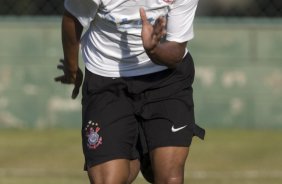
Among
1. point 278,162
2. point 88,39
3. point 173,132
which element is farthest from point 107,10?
point 278,162

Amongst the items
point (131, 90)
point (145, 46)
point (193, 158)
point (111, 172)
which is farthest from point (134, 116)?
point (193, 158)

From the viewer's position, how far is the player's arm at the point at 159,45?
567 cm

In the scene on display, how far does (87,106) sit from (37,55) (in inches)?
253

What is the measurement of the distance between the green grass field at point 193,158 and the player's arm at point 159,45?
3.19 m

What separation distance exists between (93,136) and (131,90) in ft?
1.12

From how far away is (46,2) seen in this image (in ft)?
43.0

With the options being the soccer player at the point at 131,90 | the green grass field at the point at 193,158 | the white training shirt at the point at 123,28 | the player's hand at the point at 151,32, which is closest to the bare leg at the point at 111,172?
the soccer player at the point at 131,90

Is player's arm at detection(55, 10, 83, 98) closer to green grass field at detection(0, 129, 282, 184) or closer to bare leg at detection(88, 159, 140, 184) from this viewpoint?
bare leg at detection(88, 159, 140, 184)

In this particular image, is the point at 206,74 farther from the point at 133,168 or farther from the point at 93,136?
the point at 93,136

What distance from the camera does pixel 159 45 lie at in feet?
19.1

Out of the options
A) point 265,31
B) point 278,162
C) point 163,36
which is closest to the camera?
point 163,36

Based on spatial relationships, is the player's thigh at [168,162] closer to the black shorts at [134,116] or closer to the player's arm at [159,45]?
the black shorts at [134,116]

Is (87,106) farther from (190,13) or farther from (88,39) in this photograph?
(190,13)

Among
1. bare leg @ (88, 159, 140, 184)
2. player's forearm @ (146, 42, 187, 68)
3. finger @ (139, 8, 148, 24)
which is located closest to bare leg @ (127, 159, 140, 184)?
bare leg @ (88, 159, 140, 184)
